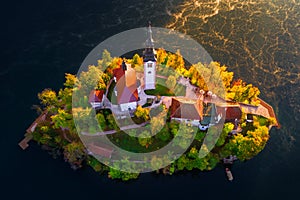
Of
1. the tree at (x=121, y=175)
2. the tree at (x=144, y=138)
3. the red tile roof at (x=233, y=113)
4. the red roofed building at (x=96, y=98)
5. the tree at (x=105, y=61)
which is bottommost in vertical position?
the tree at (x=121, y=175)

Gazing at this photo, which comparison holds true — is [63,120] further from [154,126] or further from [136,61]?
[136,61]

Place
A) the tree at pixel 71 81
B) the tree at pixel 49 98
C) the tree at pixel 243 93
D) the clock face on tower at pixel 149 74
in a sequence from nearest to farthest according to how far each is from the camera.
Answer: the clock face on tower at pixel 149 74
the tree at pixel 49 98
the tree at pixel 243 93
the tree at pixel 71 81

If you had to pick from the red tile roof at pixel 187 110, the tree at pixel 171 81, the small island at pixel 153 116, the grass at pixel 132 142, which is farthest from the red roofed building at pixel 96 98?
the red tile roof at pixel 187 110

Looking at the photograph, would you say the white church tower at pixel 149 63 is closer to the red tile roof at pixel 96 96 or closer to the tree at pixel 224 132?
the red tile roof at pixel 96 96

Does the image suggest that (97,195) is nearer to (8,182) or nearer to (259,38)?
(8,182)

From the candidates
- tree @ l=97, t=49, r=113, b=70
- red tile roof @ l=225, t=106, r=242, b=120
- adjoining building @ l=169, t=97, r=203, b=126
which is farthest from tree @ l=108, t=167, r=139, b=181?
tree @ l=97, t=49, r=113, b=70
